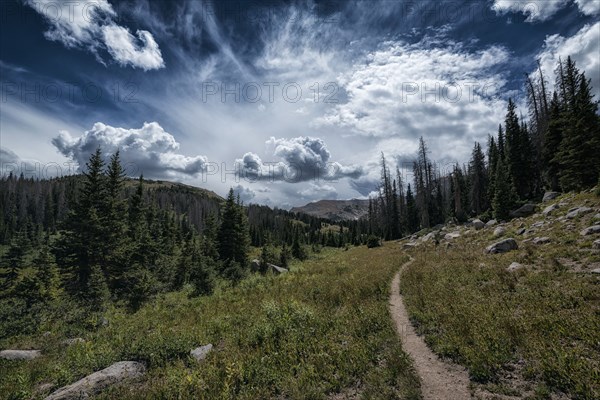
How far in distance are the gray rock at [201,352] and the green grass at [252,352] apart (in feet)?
0.88

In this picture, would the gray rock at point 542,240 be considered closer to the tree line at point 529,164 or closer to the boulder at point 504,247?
the boulder at point 504,247

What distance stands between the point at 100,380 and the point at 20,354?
788cm

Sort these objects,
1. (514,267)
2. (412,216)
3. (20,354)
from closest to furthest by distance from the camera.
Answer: (20,354)
(514,267)
(412,216)

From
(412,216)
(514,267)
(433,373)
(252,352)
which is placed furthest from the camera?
(412,216)

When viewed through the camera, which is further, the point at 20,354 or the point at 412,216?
the point at 412,216

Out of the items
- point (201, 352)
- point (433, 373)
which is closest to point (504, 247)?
point (433, 373)

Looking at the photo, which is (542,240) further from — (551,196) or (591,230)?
(551,196)

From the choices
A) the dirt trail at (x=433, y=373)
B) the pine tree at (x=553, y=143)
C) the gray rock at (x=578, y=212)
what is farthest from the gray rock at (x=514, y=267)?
the pine tree at (x=553, y=143)

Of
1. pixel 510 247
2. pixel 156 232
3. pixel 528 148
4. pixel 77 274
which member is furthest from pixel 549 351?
pixel 528 148

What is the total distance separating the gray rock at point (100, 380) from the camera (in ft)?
22.8

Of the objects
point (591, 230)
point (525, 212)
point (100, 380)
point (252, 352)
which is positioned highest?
point (525, 212)

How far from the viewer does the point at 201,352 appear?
9008 mm

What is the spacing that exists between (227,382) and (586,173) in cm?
3524

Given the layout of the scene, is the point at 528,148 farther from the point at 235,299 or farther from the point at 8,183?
the point at 8,183
